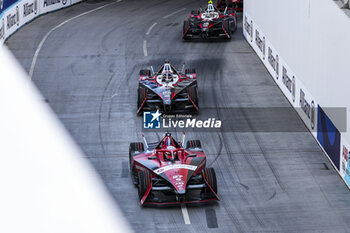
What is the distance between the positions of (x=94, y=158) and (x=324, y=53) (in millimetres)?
7891

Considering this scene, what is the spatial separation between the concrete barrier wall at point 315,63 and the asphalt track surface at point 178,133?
2.03ft

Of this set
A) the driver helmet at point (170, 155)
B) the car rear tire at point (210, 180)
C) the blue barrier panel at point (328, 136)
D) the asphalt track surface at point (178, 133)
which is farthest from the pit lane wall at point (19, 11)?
the car rear tire at point (210, 180)

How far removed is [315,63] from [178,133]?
17.1 feet

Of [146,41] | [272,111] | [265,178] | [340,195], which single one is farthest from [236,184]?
[146,41]

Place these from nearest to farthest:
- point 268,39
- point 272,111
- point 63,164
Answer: point 63,164
point 272,111
point 268,39

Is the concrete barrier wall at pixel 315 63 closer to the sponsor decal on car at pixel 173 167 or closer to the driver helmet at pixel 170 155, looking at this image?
the sponsor decal on car at pixel 173 167

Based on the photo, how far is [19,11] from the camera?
132 ft

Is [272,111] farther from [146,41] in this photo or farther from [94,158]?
[146,41]

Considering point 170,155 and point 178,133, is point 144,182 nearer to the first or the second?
point 170,155

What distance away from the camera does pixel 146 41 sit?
3884 cm

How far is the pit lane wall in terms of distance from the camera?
37219 millimetres

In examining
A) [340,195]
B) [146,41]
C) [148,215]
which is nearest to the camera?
[148,215]

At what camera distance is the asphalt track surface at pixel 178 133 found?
803 inches

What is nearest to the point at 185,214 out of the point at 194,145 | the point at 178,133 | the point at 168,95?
the point at 194,145
